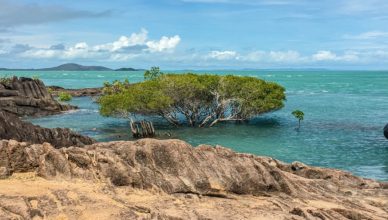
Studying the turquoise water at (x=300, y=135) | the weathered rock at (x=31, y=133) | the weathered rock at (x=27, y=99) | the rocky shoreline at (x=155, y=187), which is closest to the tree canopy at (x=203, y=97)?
the turquoise water at (x=300, y=135)

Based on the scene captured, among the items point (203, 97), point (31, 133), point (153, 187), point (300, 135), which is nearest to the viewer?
point (153, 187)

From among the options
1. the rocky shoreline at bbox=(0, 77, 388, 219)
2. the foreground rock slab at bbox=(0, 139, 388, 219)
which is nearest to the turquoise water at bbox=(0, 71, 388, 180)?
the rocky shoreline at bbox=(0, 77, 388, 219)

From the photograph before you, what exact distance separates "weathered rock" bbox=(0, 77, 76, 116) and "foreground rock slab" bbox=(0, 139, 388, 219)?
67734mm

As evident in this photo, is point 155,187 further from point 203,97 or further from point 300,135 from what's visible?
point 203,97

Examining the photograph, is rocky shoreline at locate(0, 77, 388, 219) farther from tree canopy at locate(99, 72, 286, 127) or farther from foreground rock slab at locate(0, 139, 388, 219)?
tree canopy at locate(99, 72, 286, 127)

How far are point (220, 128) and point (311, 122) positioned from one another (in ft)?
62.1

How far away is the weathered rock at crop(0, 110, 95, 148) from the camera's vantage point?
3019cm

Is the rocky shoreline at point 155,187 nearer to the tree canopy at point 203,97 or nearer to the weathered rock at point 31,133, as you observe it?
the weathered rock at point 31,133

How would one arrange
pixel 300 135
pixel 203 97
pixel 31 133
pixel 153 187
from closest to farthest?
pixel 153 187
pixel 31 133
pixel 300 135
pixel 203 97

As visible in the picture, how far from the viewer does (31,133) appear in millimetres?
32281

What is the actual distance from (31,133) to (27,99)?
61210 millimetres

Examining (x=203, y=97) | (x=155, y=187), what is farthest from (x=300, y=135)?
(x=155, y=187)

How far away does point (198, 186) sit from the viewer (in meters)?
17.5

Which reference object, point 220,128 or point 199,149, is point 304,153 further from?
point 199,149
